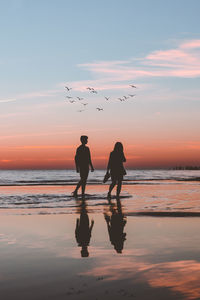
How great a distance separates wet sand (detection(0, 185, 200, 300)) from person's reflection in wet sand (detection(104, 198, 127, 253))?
0.01 metres

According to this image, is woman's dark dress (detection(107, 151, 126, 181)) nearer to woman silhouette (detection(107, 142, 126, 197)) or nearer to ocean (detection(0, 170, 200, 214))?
woman silhouette (detection(107, 142, 126, 197))

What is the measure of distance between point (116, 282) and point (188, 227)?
4189mm

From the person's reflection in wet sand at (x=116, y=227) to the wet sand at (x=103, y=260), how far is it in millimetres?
14

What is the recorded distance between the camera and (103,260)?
5.45 metres

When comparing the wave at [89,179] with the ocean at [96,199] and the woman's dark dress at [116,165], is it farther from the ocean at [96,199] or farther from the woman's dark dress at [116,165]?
the woman's dark dress at [116,165]

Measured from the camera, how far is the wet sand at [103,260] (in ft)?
13.6

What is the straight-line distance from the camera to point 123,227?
331 inches

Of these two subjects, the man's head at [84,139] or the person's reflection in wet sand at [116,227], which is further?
the man's head at [84,139]

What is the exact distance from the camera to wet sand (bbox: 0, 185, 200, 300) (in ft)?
13.6

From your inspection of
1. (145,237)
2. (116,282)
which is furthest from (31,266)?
(145,237)

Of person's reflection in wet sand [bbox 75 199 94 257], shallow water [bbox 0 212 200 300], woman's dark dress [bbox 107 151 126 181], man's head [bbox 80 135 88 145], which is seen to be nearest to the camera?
shallow water [bbox 0 212 200 300]

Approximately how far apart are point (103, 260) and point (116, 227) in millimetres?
2972

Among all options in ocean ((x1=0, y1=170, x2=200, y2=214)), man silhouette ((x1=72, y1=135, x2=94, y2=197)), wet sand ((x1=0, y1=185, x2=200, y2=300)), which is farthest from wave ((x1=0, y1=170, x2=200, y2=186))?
wet sand ((x1=0, y1=185, x2=200, y2=300))

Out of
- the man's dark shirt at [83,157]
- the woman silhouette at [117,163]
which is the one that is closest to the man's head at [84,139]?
the man's dark shirt at [83,157]
